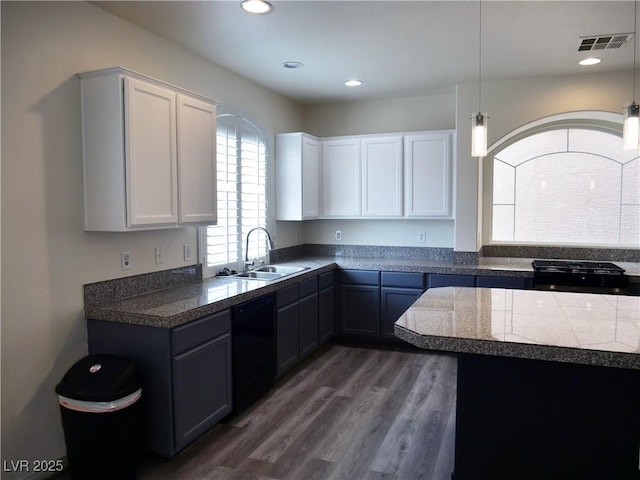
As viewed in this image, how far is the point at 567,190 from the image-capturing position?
482 cm

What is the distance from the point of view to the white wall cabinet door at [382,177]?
4797 millimetres

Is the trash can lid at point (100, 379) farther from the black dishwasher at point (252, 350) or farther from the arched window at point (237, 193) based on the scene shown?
the arched window at point (237, 193)

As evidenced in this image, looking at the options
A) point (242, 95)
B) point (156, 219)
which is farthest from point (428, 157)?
point (156, 219)

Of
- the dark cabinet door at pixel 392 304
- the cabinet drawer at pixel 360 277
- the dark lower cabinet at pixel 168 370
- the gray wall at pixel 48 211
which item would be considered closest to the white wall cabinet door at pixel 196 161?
the gray wall at pixel 48 211

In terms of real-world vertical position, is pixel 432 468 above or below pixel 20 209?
below

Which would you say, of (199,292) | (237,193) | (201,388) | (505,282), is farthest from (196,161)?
(505,282)

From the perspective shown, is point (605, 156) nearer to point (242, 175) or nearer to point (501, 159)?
point (501, 159)

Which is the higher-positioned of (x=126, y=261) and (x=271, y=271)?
(x=126, y=261)

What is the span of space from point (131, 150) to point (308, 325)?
7.57 feet

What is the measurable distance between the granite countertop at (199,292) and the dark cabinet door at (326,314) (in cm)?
25

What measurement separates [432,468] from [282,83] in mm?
3477

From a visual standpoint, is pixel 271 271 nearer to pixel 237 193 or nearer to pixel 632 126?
pixel 237 193

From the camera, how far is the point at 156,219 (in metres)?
2.79

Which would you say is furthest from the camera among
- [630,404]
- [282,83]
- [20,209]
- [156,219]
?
[282,83]
